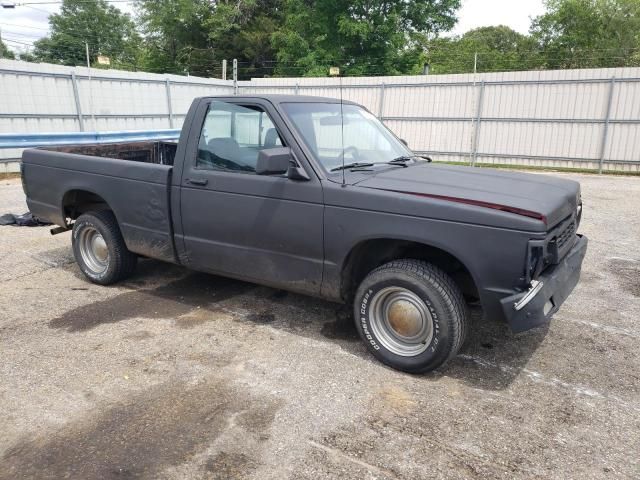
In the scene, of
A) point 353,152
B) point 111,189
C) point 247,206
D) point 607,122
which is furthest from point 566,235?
point 607,122

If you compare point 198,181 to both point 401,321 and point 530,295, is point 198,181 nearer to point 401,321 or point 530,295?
point 401,321

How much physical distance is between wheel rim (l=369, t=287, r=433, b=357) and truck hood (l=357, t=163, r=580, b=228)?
2.40 feet

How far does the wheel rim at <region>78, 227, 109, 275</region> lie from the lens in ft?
17.6

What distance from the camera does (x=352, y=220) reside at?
3621mm

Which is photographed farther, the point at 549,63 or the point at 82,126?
the point at 549,63

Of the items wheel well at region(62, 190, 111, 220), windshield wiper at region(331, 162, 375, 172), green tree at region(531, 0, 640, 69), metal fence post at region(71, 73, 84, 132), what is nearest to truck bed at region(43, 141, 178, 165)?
wheel well at region(62, 190, 111, 220)

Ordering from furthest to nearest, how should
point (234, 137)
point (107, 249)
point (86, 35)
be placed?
point (86, 35) < point (107, 249) < point (234, 137)

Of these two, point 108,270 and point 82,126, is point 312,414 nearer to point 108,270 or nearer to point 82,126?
point 108,270

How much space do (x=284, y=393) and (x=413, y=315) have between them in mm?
1026

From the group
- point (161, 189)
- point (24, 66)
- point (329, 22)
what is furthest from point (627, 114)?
point (329, 22)

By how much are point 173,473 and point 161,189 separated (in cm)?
264

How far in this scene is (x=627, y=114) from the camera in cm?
1407

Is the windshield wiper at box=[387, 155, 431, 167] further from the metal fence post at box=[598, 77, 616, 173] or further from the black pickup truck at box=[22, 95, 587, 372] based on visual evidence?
the metal fence post at box=[598, 77, 616, 173]

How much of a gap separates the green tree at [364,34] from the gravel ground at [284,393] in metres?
24.5
